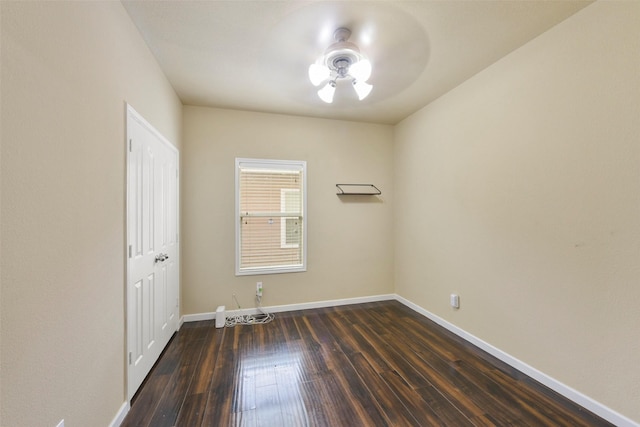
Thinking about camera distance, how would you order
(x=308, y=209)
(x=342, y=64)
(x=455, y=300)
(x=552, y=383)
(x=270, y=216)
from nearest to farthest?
(x=552, y=383)
(x=342, y=64)
(x=455, y=300)
(x=270, y=216)
(x=308, y=209)

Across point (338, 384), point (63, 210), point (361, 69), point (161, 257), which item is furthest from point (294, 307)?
point (361, 69)

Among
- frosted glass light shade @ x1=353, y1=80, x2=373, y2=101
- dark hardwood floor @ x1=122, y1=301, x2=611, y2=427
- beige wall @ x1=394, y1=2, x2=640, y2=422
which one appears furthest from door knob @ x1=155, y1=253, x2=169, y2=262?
beige wall @ x1=394, y1=2, x2=640, y2=422

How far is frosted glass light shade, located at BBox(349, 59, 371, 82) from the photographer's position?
1.96 meters

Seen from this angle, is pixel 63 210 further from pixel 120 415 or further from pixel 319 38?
pixel 319 38

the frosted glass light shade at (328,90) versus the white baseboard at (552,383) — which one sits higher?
the frosted glass light shade at (328,90)

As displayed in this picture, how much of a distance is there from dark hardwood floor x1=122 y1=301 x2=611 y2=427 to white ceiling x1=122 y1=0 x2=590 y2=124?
2.72 meters

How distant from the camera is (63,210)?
1176 millimetres

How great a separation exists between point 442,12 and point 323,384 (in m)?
2.87

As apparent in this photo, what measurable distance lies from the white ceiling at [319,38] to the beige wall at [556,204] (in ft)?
0.99

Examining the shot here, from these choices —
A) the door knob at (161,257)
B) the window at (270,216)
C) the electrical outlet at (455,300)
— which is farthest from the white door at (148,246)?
the electrical outlet at (455,300)

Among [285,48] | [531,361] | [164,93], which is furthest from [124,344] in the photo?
[531,361]

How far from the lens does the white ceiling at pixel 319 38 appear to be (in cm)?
170

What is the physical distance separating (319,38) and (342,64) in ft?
0.86

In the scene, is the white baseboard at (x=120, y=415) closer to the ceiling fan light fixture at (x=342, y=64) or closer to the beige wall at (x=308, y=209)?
the beige wall at (x=308, y=209)
